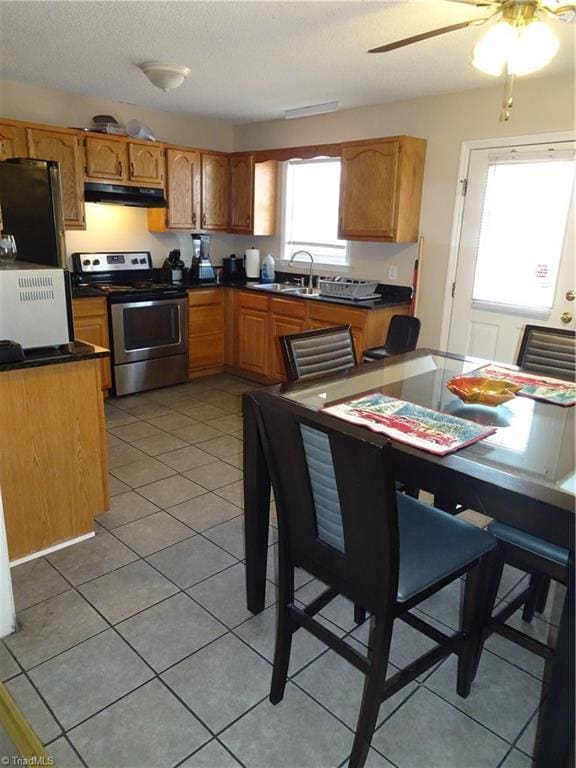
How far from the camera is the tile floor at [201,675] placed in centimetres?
150

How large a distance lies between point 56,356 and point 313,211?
10.9ft

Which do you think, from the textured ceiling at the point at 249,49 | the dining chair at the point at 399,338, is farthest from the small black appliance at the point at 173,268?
the dining chair at the point at 399,338

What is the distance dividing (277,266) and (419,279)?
163cm

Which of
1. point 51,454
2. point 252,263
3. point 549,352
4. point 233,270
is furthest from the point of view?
point 233,270

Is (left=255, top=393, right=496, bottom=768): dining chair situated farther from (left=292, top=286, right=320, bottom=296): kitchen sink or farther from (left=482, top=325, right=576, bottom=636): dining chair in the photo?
(left=292, top=286, right=320, bottom=296): kitchen sink

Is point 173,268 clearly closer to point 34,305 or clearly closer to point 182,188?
point 182,188

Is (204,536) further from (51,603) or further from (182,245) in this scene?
(182,245)

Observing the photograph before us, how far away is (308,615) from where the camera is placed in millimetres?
1602

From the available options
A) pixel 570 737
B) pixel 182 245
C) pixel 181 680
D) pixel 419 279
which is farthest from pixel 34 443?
pixel 182 245

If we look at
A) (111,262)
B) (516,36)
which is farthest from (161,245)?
(516,36)

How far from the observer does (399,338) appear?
386cm

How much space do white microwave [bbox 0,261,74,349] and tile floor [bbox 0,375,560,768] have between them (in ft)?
3.19

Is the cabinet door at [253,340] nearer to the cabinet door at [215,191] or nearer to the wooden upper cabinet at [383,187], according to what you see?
the cabinet door at [215,191]

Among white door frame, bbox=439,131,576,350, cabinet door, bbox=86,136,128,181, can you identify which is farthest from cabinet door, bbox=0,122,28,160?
white door frame, bbox=439,131,576,350
